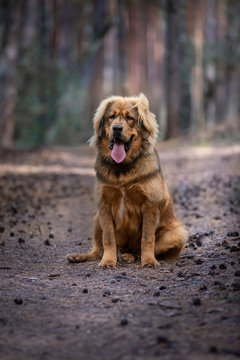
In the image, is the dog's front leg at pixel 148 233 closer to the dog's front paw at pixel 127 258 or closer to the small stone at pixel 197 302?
the dog's front paw at pixel 127 258

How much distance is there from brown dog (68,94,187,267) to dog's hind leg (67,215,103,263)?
0.01 meters

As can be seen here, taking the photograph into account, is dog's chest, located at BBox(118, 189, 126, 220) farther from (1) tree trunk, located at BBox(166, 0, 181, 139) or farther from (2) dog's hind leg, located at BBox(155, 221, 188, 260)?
(1) tree trunk, located at BBox(166, 0, 181, 139)

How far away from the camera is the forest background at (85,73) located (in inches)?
A: 915

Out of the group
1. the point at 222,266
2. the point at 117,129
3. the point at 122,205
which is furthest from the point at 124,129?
the point at 222,266

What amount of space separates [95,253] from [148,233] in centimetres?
79

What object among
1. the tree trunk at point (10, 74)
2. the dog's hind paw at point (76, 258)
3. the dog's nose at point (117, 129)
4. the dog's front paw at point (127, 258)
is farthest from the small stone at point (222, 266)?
the tree trunk at point (10, 74)

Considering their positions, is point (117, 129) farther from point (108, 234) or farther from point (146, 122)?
point (108, 234)

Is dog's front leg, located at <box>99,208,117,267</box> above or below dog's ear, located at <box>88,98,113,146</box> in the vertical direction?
below

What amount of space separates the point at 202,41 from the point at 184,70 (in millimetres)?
5056

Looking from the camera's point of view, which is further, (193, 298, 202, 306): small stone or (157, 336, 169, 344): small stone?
(193, 298, 202, 306): small stone

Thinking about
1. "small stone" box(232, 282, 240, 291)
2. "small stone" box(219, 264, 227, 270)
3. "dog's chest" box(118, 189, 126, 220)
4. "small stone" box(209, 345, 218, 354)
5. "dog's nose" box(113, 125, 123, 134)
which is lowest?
"small stone" box(219, 264, 227, 270)

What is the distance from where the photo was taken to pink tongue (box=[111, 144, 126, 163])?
6.34 metres

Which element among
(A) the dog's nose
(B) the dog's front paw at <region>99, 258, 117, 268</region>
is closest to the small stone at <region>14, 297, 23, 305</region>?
(B) the dog's front paw at <region>99, 258, 117, 268</region>

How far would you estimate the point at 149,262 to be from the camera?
20.5 ft
